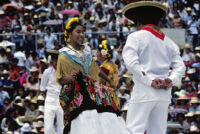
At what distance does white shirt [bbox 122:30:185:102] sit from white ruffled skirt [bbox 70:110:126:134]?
2.39ft

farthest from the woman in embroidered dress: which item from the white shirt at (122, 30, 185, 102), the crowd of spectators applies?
the crowd of spectators

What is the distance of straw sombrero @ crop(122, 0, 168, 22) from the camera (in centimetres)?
675

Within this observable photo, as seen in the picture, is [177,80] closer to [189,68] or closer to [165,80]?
[165,80]

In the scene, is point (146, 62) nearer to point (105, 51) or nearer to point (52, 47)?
point (105, 51)

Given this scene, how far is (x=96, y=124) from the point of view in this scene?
282 inches

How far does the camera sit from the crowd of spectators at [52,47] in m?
14.9

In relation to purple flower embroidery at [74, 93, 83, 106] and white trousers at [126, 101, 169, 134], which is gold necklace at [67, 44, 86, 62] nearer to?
purple flower embroidery at [74, 93, 83, 106]

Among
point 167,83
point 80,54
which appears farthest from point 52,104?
point 167,83

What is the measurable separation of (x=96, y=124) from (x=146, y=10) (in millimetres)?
1640

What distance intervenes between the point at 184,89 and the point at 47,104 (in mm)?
5903

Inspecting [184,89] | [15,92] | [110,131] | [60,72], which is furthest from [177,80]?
[15,92]

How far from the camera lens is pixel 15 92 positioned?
17.8 m

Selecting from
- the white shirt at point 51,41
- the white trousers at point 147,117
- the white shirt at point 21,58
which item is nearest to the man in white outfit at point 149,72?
the white trousers at point 147,117

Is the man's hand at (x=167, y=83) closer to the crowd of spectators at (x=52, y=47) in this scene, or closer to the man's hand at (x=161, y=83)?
the man's hand at (x=161, y=83)
